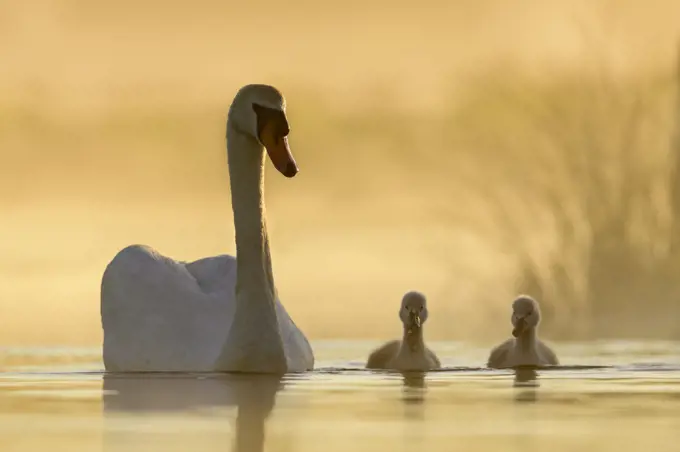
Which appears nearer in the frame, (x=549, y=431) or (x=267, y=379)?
(x=549, y=431)

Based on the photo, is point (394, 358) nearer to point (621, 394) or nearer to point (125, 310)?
point (125, 310)

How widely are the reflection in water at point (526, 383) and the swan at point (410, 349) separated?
1.01m

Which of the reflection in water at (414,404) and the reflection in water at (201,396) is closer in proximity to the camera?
the reflection in water at (414,404)

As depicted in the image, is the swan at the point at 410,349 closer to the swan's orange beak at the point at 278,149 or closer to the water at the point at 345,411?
the water at the point at 345,411

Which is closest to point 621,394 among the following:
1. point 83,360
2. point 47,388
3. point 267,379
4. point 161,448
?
point 267,379

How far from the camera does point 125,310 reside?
18.5 meters

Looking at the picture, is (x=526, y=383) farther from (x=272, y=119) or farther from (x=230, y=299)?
(x=230, y=299)

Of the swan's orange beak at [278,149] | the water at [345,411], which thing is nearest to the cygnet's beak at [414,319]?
the water at [345,411]

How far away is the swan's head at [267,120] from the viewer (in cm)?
1678

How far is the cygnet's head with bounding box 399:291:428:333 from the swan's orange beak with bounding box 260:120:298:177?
15.5 feet

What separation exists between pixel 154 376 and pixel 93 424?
575 centimetres

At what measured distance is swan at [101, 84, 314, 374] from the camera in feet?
55.2

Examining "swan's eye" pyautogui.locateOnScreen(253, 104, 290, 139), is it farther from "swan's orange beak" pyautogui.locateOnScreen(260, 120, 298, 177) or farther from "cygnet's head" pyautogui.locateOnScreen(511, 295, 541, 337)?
"cygnet's head" pyautogui.locateOnScreen(511, 295, 541, 337)

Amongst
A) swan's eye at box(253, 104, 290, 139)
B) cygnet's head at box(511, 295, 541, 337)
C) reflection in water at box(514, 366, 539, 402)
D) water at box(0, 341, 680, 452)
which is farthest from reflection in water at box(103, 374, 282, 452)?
cygnet's head at box(511, 295, 541, 337)
